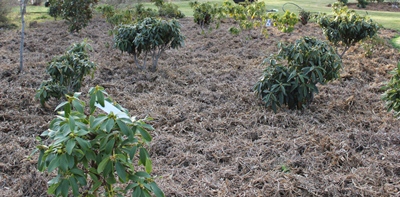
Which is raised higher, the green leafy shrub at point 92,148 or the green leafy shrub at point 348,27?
Result: the green leafy shrub at point 348,27

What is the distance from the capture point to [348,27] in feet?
21.0

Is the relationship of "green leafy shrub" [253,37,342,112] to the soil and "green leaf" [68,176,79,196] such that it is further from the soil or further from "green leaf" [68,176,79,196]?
"green leaf" [68,176,79,196]

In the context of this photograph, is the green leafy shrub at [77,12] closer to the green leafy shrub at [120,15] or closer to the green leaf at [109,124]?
the green leafy shrub at [120,15]

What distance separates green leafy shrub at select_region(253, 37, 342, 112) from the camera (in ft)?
15.2

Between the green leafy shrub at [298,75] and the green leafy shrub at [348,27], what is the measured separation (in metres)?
1.84

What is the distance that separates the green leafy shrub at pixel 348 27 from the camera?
21.0ft

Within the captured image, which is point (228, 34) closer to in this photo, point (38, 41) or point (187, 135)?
point (38, 41)

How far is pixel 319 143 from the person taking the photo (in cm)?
396

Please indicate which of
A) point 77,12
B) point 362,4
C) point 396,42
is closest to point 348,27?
point 396,42

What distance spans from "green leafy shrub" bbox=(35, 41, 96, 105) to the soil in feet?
0.99

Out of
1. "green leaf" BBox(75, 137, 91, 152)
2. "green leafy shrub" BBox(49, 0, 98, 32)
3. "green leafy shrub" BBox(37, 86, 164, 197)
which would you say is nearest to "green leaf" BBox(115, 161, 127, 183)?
"green leafy shrub" BBox(37, 86, 164, 197)

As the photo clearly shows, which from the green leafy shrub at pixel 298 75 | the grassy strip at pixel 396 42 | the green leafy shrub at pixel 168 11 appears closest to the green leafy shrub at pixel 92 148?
the green leafy shrub at pixel 298 75

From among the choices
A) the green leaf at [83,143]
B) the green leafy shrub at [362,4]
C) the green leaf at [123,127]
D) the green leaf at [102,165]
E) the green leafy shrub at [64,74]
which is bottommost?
the green leafy shrub at [64,74]

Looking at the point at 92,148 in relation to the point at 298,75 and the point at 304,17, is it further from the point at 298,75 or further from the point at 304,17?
the point at 304,17
